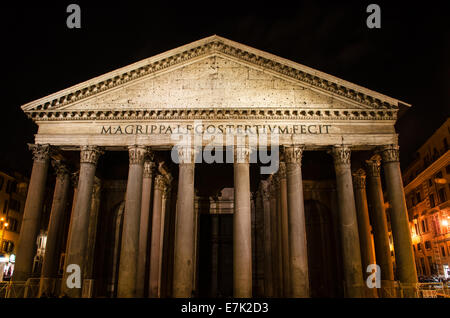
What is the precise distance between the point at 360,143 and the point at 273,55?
225 inches

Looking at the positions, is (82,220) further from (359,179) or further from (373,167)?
(359,179)

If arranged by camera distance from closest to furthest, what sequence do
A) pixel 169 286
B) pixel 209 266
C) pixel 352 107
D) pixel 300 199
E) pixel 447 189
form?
pixel 300 199 < pixel 352 107 < pixel 169 286 < pixel 209 266 < pixel 447 189

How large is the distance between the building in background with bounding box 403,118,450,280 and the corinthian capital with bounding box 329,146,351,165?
1513cm

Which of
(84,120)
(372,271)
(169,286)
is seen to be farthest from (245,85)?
(169,286)

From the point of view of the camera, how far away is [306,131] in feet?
50.5

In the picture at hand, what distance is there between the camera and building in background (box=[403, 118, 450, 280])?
26.4 metres

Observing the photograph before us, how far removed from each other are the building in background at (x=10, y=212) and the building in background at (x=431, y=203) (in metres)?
35.6

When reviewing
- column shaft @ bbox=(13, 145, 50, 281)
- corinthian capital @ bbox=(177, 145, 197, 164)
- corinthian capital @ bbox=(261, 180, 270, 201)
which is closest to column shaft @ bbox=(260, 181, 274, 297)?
corinthian capital @ bbox=(261, 180, 270, 201)

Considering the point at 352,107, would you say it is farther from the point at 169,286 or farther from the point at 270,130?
the point at 169,286

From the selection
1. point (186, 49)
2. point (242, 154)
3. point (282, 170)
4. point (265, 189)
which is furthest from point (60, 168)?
point (265, 189)

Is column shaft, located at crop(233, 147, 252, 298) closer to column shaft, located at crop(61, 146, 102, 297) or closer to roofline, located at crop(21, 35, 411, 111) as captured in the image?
roofline, located at crop(21, 35, 411, 111)

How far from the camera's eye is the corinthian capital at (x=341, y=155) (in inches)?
592

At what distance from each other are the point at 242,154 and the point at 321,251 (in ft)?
32.6

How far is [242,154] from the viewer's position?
49.5ft
